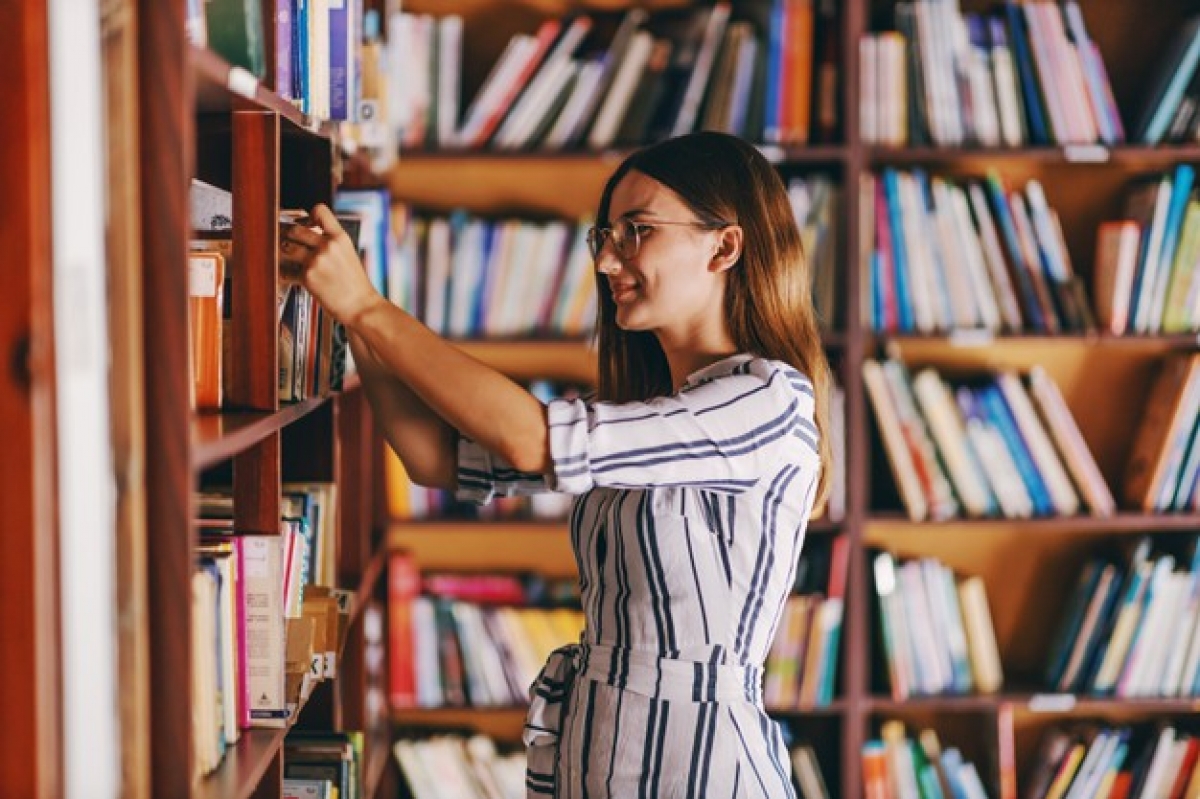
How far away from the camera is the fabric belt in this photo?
149 cm

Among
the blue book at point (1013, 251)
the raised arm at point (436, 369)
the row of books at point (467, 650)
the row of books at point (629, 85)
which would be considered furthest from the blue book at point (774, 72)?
the raised arm at point (436, 369)

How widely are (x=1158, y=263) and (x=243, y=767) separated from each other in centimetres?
216

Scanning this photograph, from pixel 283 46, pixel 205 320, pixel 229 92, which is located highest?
pixel 283 46

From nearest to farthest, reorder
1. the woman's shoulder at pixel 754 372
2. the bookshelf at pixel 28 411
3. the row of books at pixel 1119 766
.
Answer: the bookshelf at pixel 28 411 → the woman's shoulder at pixel 754 372 → the row of books at pixel 1119 766

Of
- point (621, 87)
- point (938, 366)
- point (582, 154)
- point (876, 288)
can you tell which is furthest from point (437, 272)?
point (938, 366)

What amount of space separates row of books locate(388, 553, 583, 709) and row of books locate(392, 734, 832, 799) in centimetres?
13

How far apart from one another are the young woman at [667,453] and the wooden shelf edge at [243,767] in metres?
0.32

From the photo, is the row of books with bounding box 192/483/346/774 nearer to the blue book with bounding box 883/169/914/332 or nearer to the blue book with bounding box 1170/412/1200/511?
the blue book with bounding box 883/169/914/332

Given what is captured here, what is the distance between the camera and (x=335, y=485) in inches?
77.7

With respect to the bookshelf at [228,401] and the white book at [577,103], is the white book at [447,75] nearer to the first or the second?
the white book at [577,103]

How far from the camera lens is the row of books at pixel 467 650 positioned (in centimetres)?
284

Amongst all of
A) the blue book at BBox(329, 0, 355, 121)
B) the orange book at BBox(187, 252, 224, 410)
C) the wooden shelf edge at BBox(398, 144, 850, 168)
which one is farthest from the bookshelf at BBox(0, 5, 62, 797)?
the wooden shelf edge at BBox(398, 144, 850, 168)

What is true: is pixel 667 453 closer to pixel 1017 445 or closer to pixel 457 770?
pixel 1017 445

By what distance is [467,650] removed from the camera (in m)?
2.84
